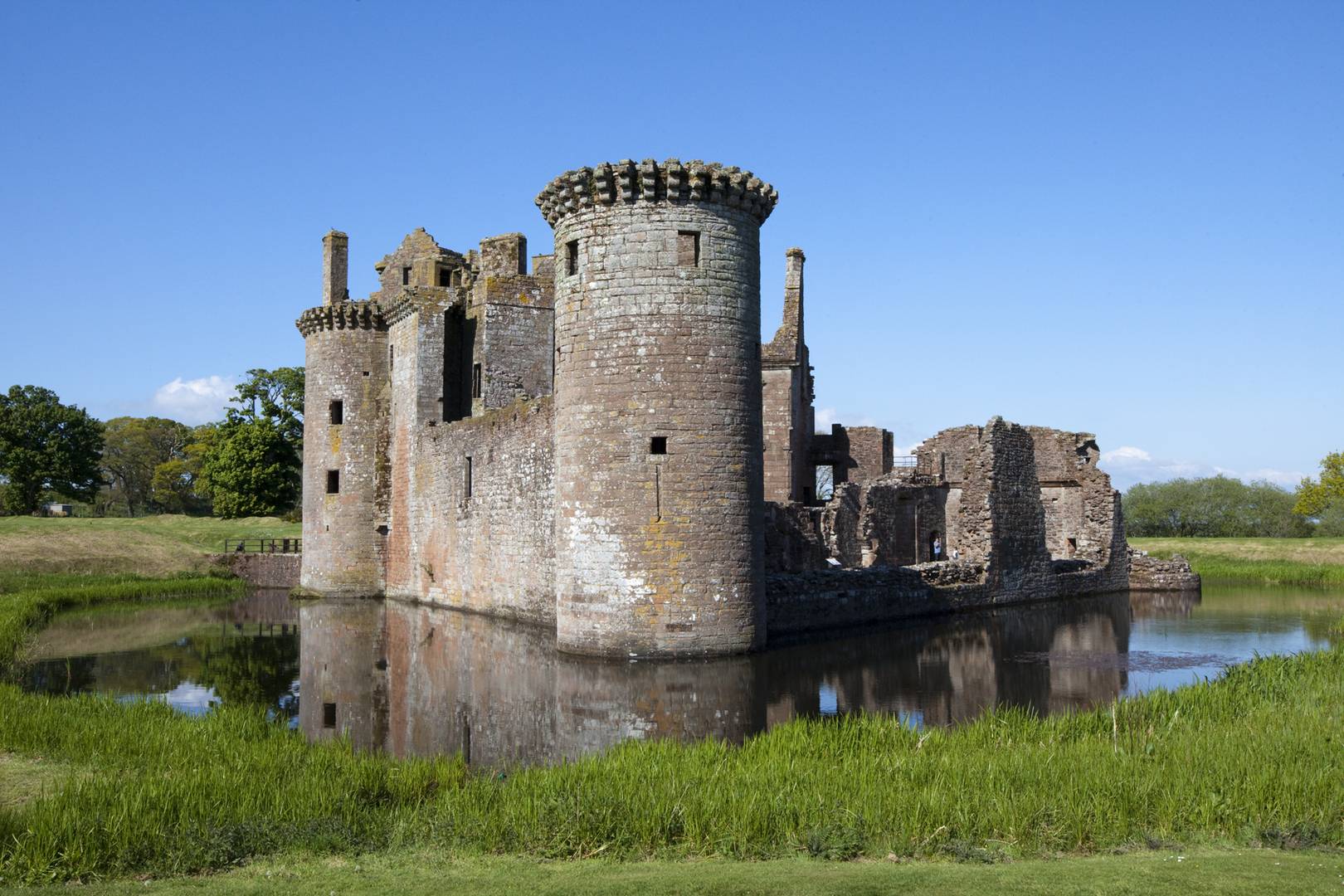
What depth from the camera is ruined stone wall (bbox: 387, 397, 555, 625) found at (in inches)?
793

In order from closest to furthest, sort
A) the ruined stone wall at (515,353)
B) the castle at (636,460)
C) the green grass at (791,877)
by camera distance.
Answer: the green grass at (791,877)
the castle at (636,460)
the ruined stone wall at (515,353)

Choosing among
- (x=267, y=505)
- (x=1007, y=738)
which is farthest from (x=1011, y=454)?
(x=267, y=505)

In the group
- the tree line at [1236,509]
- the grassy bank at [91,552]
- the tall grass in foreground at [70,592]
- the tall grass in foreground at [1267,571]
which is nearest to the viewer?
the tall grass in foreground at [70,592]

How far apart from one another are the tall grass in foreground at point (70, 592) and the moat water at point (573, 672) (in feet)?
1.93

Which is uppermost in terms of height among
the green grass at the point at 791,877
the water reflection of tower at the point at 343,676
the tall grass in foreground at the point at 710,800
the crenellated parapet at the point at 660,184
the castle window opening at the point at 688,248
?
the crenellated parapet at the point at 660,184

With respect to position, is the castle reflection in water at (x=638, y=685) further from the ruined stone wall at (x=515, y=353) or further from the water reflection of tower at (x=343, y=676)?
the ruined stone wall at (x=515, y=353)

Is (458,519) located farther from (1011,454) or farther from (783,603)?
(1011,454)

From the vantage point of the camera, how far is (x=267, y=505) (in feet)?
173

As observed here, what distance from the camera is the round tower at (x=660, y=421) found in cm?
1548

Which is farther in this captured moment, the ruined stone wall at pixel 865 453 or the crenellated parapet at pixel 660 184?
the ruined stone wall at pixel 865 453

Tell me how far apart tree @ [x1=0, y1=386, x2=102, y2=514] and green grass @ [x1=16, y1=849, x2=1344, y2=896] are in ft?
206

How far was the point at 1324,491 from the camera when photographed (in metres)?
67.2

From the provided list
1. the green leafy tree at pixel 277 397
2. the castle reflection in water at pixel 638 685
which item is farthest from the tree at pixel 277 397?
the castle reflection in water at pixel 638 685

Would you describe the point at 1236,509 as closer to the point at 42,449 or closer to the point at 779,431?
the point at 779,431
